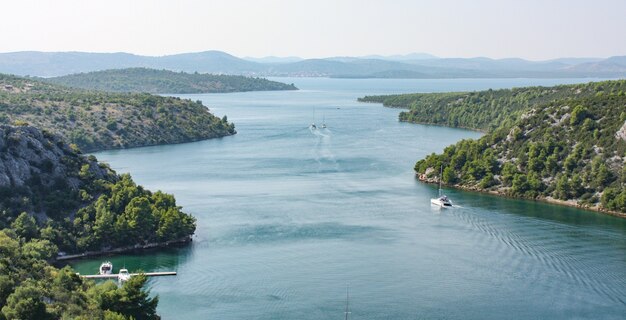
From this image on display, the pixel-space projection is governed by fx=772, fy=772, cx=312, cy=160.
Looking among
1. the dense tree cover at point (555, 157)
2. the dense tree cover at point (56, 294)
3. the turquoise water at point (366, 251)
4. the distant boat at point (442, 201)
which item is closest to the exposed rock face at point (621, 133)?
the dense tree cover at point (555, 157)

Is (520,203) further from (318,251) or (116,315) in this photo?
(116,315)

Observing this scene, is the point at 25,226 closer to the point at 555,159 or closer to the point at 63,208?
the point at 63,208

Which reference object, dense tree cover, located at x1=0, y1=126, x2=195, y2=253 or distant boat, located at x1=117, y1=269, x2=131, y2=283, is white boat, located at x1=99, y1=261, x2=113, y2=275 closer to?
distant boat, located at x1=117, y1=269, x2=131, y2=283

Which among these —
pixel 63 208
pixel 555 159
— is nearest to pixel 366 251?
pixel 63 208

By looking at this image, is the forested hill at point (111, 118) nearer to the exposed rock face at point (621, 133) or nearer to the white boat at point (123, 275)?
the white boat at point (123, 275)

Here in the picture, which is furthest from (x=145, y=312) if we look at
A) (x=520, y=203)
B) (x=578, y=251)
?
(x=520, y=203)

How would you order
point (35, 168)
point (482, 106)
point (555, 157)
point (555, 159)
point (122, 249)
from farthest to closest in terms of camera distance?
point (482, 106), point (555, 157), point (555, 159), point (35, 168), point (122, 249)
